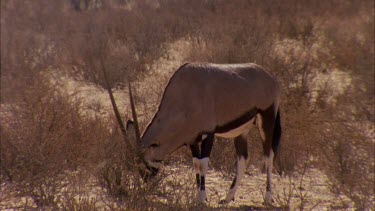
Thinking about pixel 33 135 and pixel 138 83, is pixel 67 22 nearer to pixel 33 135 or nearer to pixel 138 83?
pixel 138 83

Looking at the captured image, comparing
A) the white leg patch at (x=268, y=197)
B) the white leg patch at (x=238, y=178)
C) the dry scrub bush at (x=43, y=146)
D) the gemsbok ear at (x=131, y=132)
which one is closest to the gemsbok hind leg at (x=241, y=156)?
the white leg patch at (x=238, y=178)

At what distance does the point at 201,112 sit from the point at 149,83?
5.48 m

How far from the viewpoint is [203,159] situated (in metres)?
7.56

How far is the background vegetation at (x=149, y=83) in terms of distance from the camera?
25.0 feet

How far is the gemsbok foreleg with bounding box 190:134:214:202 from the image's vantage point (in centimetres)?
748

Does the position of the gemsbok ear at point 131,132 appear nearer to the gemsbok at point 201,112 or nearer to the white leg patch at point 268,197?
the gemsbok at point 201,112

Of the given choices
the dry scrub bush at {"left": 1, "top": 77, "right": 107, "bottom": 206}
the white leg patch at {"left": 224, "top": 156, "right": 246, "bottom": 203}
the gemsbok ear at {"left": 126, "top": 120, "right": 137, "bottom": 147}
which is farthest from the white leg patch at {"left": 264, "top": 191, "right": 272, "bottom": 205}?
the dry scrub bush at {"left": 1, "top": 77, "right": 107, "bottom": 206}

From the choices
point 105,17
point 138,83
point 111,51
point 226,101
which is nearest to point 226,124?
point 226,101

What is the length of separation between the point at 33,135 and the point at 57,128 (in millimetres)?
832

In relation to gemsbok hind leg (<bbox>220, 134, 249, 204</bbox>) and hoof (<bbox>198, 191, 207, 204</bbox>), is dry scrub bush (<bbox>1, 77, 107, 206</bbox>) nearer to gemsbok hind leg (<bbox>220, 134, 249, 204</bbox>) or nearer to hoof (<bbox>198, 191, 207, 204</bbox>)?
hoof (<bbox>198, 191, 207, 204</bbox>)

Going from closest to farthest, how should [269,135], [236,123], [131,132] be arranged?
[131,132]
[236,123]
[269,135]

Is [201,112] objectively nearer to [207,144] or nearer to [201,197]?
[207,144]

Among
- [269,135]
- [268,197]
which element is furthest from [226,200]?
[269,135]

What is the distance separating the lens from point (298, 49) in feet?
58.3
